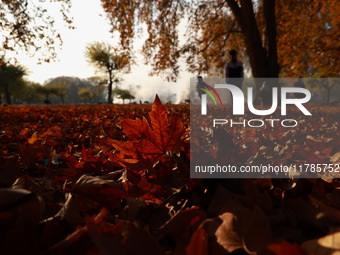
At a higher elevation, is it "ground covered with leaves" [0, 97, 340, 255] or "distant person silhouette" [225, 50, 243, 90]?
"distant person silhouette" [225, 50, 243, 90]

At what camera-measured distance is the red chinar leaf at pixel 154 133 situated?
2.45 ft

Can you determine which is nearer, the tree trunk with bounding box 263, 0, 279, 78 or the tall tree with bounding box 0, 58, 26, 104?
the tree trunk with bounding box 263, 0, 279, 78

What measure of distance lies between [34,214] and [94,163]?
1.50 ft

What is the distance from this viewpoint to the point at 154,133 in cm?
78

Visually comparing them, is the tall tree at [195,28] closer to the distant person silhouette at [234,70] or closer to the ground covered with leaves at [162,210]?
the distant person silhouette at [234,70]

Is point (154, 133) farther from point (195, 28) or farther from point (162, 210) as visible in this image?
point (195, 28)

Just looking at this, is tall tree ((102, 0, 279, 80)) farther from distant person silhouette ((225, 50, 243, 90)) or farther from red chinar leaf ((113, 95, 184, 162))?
red chinar leaf ((113, 95, 184, 162))

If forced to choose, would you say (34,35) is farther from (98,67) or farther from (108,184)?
(98,67)

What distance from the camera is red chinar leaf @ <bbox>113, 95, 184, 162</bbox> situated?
2.45 ft

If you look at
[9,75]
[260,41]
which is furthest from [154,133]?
[9,75]

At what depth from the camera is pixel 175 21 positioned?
1168 centimetres

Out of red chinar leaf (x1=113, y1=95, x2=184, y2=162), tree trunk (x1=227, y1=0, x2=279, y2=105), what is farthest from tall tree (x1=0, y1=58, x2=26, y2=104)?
red chinar leaf (x1=113, y1=95, x2=184, y2=162)

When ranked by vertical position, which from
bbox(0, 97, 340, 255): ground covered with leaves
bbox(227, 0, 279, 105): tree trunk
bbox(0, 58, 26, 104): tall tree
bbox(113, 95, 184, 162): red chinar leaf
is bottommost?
bbox(0, 97, 340, 255): ground covered with leaves

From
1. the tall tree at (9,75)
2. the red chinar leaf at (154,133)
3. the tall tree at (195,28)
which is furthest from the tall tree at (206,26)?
the tall tree at (9,75)
